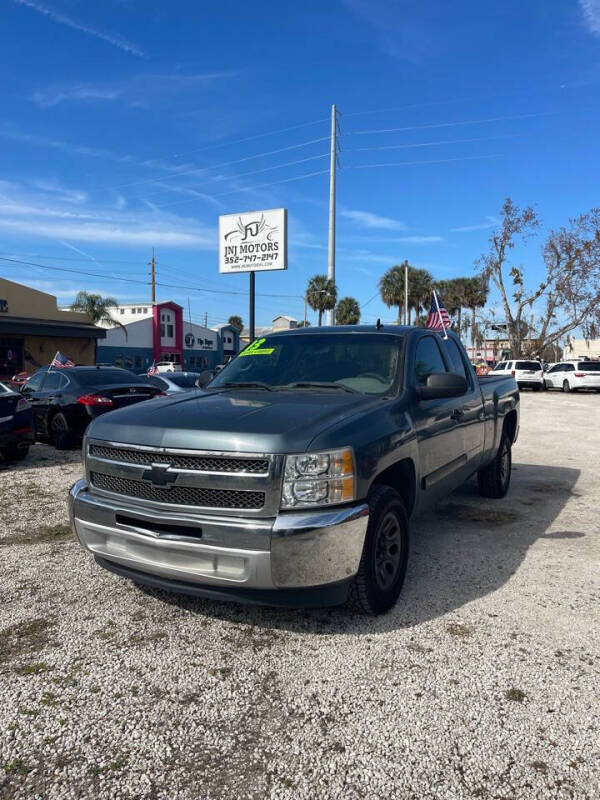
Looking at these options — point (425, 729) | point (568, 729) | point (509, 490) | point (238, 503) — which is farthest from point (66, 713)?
point (509, 490)

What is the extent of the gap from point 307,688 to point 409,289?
55622 millimetres

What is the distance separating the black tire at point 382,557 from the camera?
127 inches

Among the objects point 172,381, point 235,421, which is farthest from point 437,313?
point 235,421

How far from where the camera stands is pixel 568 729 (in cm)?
246

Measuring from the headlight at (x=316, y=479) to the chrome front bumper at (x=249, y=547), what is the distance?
0.19 feet

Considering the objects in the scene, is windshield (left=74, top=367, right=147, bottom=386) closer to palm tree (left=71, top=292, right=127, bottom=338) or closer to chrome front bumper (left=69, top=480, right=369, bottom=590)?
chrome front bumper (left=69, top=480, right=369, bottom=590)

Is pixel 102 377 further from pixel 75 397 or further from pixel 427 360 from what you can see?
pixel 427 360

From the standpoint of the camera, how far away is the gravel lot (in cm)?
221

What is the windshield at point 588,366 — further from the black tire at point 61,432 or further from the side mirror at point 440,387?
the side mirror at point 440,387

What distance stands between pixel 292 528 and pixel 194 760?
3.42 ft

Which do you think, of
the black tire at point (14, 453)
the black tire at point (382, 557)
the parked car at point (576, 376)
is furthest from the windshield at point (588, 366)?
the black tire at point (382, 557)

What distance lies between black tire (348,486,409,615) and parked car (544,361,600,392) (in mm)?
27722

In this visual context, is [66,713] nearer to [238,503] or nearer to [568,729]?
[238,503]

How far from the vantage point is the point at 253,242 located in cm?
2048
